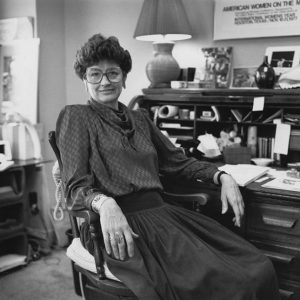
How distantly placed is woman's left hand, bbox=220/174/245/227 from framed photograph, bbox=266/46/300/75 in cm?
94

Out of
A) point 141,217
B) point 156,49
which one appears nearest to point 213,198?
point 141,217

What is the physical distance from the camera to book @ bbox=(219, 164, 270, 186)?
1.84 m

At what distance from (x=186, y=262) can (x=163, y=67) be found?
4.72 feet

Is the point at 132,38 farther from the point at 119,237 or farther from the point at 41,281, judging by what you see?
the point at 119,237

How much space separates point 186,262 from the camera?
1.45 metres

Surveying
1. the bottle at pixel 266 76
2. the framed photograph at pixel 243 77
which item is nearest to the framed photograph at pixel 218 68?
the framed photograph at pixel 243 77

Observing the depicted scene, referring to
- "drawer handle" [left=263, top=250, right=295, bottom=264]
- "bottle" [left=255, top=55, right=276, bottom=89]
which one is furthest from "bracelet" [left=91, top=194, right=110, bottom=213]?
"bottle" [left=255, top=55, right=276, bottom=89]

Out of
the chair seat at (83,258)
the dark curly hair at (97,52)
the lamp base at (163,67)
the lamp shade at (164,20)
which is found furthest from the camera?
the lamp base at (163,67)

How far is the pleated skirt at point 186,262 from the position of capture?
1384 millimetres

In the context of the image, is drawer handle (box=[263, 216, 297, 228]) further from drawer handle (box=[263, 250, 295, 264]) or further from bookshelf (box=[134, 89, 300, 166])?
bookshelf (box=[134, 89, 300, 166])

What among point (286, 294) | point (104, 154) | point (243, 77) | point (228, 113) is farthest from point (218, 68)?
point (286, 294)

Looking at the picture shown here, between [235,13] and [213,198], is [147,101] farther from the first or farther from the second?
[213,198]

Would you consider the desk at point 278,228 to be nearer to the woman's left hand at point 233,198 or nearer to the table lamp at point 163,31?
the woman's left hand at point 233,198

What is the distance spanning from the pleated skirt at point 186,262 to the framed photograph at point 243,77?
3.76 feet
